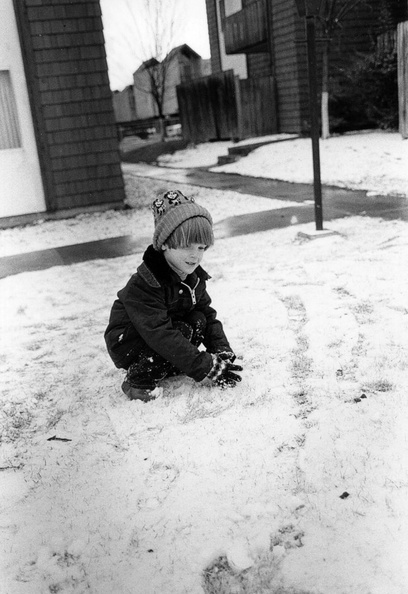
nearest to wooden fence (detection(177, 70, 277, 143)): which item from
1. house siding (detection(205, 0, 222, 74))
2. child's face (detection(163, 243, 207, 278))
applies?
house siding (detection(205, 0, 222, 74))

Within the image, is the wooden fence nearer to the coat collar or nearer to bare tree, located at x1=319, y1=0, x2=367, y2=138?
bare tree, located at x1=319, y1=0, x2=367, y2=138

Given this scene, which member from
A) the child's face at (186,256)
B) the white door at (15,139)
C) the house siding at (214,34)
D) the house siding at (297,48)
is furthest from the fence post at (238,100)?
the child's face at (186,256)

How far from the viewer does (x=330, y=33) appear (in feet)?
47.6

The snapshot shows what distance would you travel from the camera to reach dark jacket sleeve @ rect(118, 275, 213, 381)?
2684 mm

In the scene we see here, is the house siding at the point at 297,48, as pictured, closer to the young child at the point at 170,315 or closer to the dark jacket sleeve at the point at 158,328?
the young child at the point at 170,315

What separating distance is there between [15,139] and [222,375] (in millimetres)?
6980

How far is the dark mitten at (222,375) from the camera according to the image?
2791 mm

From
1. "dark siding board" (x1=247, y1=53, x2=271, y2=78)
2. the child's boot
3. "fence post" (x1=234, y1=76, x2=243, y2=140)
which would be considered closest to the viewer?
the child's boot

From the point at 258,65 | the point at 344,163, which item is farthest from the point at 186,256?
the point at 258,65

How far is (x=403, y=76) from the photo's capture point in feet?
38.4

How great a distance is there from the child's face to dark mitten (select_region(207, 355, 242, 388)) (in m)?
0.44

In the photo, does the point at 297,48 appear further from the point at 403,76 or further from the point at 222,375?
the point at 222,375

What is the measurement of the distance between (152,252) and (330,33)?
44.7 feet

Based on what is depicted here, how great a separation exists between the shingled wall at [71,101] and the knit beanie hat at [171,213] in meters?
6.52
